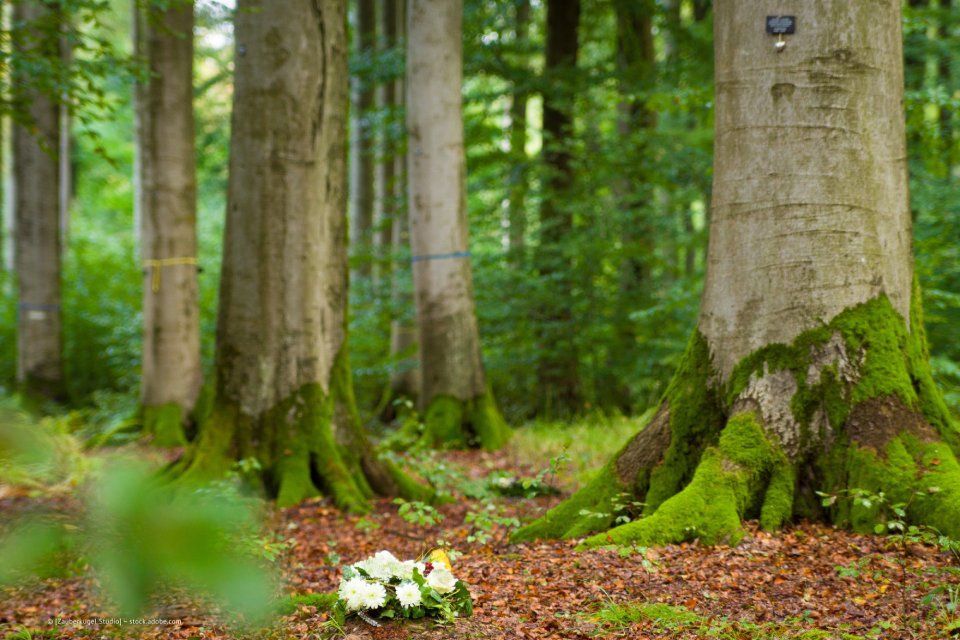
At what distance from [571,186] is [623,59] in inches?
88.9

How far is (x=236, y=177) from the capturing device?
609cm

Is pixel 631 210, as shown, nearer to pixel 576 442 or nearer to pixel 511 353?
pixel 511 353

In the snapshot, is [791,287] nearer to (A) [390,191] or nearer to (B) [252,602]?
(B) [252,602]

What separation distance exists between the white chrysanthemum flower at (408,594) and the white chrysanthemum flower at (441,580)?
0.10 meters

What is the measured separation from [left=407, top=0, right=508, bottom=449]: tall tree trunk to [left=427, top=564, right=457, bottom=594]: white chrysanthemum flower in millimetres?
5870

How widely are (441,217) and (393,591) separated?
6.45m

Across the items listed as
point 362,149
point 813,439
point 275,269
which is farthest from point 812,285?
point 362,149

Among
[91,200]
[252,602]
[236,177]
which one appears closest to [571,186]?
[236,177]

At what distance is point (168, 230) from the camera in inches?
388

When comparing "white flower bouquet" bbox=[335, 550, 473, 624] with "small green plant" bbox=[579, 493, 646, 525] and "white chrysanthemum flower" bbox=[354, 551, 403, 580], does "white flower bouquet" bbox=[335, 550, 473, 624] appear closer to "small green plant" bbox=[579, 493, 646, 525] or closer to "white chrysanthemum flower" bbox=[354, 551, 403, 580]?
"white chrysanthemum flower" bbox=[354, 551, 403, 580]

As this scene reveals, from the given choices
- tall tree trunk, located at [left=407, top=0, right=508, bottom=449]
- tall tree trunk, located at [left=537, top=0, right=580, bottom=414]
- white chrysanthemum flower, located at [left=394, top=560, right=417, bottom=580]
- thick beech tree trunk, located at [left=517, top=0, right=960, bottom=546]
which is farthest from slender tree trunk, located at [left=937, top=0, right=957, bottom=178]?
white chrysanthemum flower, located at [left=394, top=560, right=417, bottom=580]

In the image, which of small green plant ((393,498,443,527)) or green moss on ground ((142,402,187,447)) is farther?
green moss on ground ((142,402,187,447))

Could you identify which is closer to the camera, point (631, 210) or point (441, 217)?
point (441, 217)

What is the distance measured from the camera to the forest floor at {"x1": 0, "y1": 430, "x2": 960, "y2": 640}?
10.1 ft
